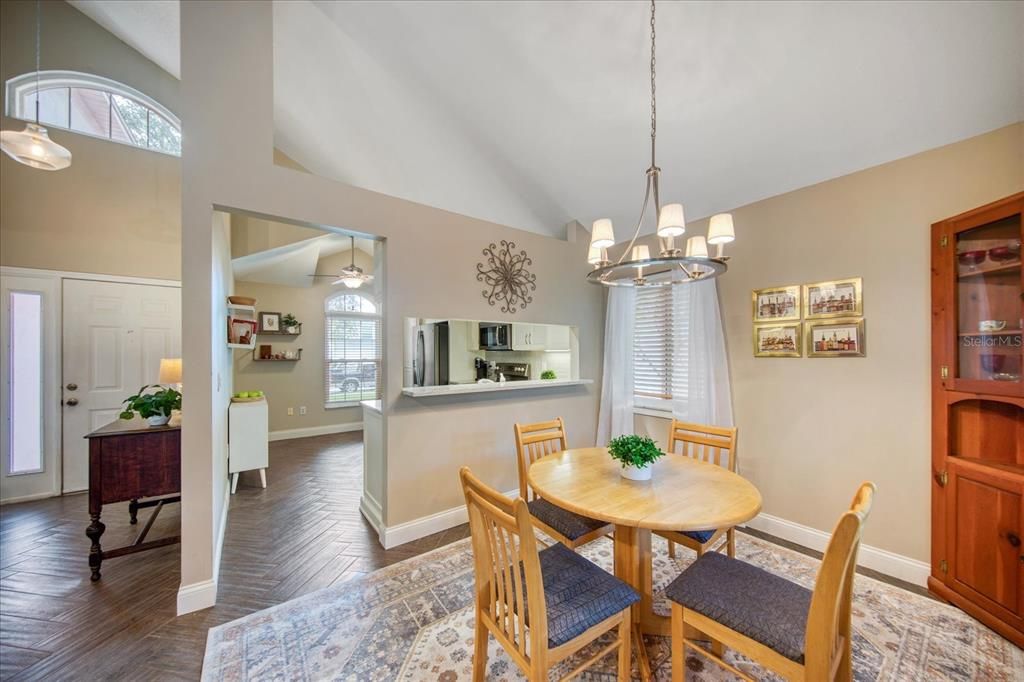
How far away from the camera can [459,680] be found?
1.58 m

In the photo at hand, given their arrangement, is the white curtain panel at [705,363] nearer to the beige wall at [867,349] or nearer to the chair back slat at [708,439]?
the beige wall at [867,349]

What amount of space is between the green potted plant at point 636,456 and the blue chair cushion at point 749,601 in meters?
0.43

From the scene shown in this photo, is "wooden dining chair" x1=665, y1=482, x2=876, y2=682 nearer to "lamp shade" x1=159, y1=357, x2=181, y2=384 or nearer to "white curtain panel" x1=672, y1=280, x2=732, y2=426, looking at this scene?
"white curtain panel" x1=672, y1=280, x2=732, y2=426

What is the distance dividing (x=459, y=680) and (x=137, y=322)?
4880mm

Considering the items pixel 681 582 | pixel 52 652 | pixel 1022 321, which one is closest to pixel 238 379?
pixel 52 652

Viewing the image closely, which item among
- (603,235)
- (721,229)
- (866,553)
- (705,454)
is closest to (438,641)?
(705,454)

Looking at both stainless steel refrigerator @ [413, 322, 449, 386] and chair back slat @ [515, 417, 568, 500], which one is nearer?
chair back slat @ [515, 417, 568, 500]

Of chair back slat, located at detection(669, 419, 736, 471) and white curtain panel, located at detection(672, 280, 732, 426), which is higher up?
white curtain panel, located at detection(672, 280, 732, 426)

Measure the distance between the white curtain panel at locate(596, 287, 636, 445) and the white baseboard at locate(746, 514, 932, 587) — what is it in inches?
51.4

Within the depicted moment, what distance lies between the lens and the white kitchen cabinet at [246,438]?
3717 millimetres

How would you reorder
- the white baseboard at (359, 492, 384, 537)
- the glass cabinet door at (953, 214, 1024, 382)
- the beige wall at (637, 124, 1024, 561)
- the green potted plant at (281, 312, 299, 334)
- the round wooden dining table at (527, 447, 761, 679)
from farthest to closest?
the green potted plant at (281, 312, 299, 334) < the white baseboard at (359, 492, 384, 537) < the beige wall at (637, 124, 1024, 561) < the glass cabinet door at (953, 214, 1024, 382) < the round wooden dining table at (527, 447, 761, 679)

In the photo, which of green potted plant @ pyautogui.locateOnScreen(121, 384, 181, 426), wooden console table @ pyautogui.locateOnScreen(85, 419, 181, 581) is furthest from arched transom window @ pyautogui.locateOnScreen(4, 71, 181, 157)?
wooden console table @ pyautogui.locateOnScreen(85, 419, 181, 581)

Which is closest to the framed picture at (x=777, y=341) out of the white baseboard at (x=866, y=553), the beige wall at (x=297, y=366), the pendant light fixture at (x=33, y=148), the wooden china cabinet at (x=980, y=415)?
the wooden china cabinet at (x=980, y=415)

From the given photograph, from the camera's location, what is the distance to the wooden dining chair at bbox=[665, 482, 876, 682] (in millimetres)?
1070
